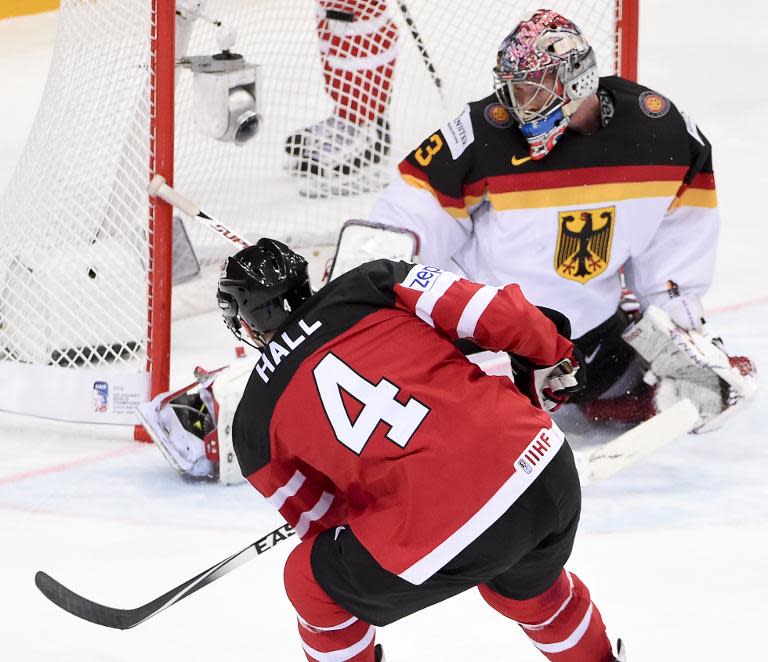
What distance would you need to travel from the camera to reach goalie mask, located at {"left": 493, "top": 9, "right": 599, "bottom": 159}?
10.1ft

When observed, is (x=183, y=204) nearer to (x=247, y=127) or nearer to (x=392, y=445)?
(x=247, y=127)

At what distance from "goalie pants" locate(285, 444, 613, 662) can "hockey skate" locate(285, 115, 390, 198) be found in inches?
84.7

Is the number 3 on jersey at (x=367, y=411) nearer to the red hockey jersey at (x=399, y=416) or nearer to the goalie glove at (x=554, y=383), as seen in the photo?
the red hockey jersey at (x=399, y=416)

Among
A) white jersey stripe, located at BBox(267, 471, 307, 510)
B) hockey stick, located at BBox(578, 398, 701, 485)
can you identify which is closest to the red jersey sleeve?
white jersey stripe, located at BBox(267, 471, 307, 510)

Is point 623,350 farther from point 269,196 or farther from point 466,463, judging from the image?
point 466,463

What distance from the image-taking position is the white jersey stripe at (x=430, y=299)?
6.87ft

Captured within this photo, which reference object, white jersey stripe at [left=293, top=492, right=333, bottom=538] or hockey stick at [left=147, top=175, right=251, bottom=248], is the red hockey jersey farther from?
hockey stick at [left=147, top=175, right=251, bottom=248]

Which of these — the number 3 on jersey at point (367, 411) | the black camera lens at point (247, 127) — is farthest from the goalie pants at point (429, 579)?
the black camera lens at point (247, 127)

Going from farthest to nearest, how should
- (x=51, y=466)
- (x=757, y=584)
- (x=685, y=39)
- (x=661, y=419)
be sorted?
1. (x=685, y=39)
2. (x=51, y=466)
3. (x=661, y=419)
4. (x=757, y=584)

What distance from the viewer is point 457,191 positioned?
10.8 feet

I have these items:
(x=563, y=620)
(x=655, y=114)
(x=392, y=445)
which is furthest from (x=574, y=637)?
(x=655, y=114)

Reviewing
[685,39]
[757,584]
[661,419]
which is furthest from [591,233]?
[685,39]

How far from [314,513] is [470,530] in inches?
10.7

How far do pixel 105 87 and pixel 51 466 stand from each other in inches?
35.8
